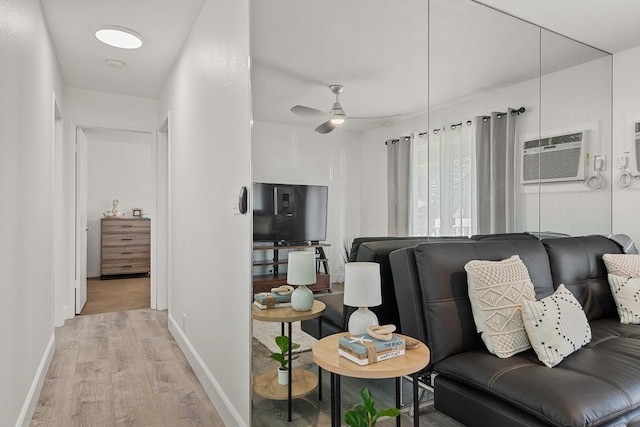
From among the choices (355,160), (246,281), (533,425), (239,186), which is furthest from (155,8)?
(533,425)

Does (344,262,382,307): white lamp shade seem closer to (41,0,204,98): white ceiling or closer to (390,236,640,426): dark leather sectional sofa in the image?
(390,236,640,426): dark leather sectional sofa

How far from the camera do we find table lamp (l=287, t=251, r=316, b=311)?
1.81 meters

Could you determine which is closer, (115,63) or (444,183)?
(444,183)

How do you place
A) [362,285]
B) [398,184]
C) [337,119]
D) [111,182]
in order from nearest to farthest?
[362,285] → [337,119] → [398,184] → [111,182]

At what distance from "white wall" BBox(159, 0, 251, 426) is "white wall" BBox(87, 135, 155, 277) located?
13.3 ft

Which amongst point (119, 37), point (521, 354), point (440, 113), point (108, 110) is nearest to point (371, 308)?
point (521, 354)

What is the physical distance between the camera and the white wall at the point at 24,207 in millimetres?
1708

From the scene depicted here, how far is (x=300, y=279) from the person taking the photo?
1.81 m

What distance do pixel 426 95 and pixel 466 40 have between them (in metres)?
0.52

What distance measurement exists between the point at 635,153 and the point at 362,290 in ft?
9.25

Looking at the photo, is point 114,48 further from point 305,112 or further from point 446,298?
point 446,298

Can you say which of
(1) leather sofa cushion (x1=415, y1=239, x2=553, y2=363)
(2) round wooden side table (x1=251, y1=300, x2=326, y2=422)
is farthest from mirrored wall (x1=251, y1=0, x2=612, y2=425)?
(1) leather sofa cushion (x1=415, y1=239, x2=553, y2=363)

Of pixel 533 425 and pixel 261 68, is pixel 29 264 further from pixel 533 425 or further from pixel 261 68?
pixel 533 425

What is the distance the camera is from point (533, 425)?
1431 mm
